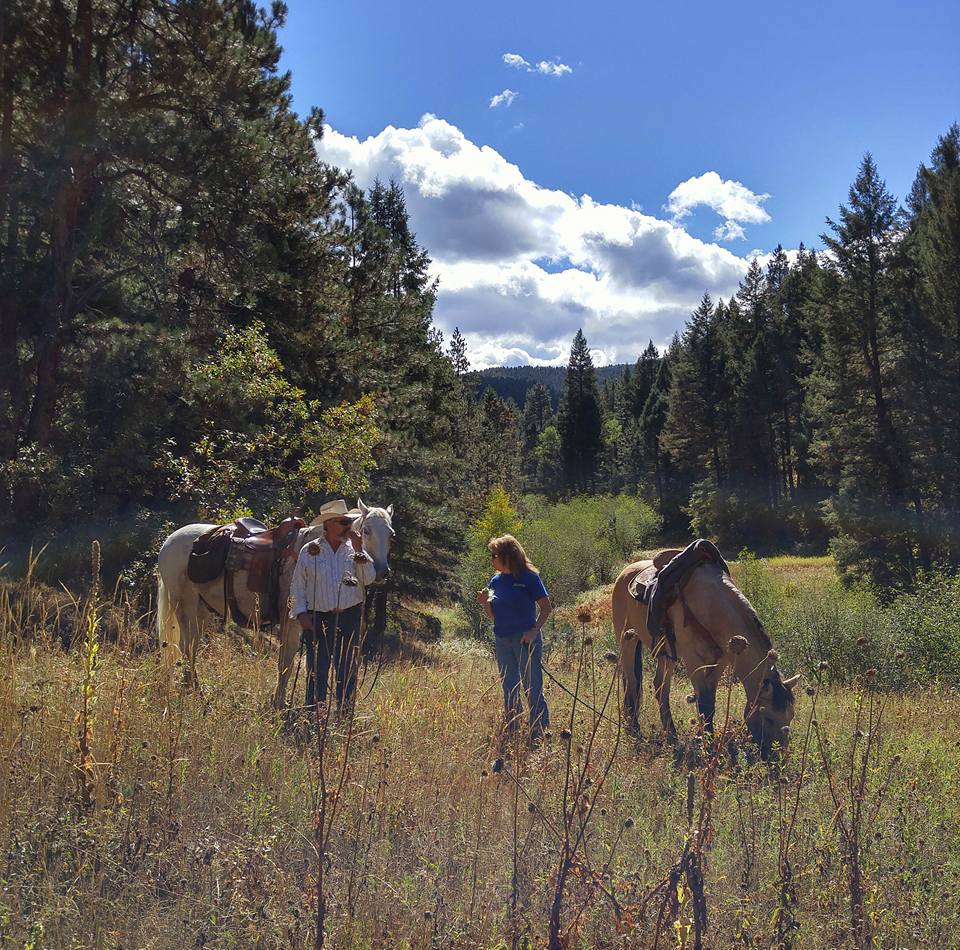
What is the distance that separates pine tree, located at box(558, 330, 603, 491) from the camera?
76500 millimetres

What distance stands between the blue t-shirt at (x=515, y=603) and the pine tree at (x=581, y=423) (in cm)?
7071

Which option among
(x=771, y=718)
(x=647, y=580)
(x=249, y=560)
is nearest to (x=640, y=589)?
(x=647, y=580)

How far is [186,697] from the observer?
425cm

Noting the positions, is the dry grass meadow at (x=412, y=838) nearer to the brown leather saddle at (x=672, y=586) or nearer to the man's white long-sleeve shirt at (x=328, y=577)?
the man's white long-sleeve shirt at (x=328, y=577)

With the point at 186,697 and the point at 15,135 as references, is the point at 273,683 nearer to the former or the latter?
the point at 186,697

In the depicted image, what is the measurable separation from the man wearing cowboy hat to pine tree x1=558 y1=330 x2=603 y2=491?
7136 centimetres

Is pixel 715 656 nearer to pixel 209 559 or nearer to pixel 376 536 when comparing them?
pixel 376 536

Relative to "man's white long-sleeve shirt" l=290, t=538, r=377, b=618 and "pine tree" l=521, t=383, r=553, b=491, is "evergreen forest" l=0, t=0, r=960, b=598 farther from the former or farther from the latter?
"pine tree" l=521, t=383, r=553, b=491

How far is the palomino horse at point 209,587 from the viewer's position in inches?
229

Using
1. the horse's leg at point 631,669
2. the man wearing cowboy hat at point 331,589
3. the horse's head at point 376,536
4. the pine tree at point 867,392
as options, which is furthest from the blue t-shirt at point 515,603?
the pine tree at point 867,392

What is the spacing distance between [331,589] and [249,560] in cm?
170

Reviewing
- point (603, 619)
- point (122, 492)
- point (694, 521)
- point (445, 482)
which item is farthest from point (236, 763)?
point (694, 521)

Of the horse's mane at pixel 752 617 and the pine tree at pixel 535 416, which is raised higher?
the pine tree at pixel 535 416

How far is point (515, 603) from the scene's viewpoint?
579 centimetres
